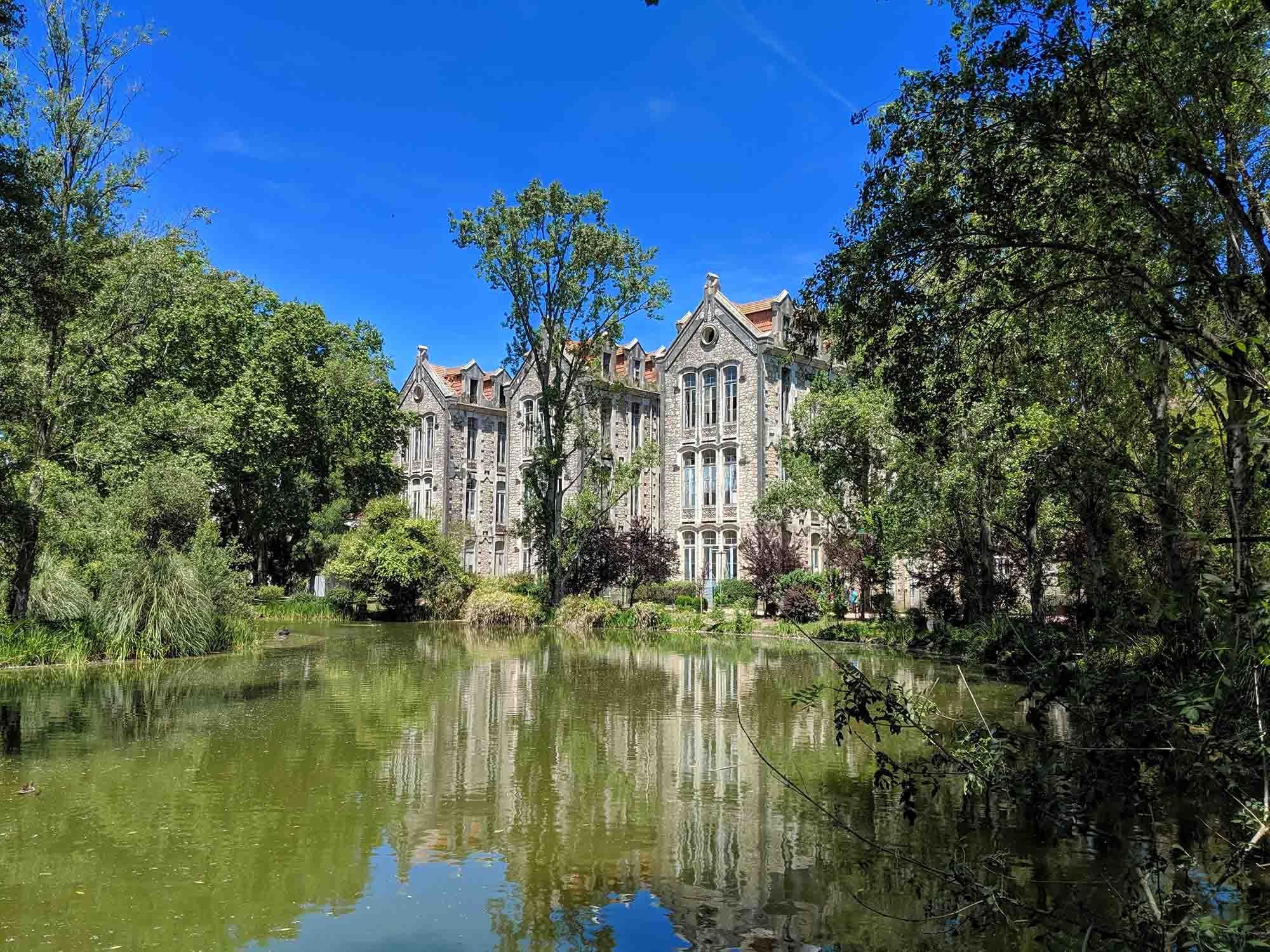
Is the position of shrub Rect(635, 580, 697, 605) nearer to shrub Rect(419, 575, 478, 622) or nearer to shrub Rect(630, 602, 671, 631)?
shrub Rect(630, 602, 671, 631)

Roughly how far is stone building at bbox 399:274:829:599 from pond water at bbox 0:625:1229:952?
2215cm

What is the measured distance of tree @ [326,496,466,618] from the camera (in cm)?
3388

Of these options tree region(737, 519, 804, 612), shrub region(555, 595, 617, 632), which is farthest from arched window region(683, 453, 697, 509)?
shrub region(555, 595, 617, 632)

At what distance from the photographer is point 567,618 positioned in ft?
103

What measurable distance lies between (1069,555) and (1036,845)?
13.2 metres

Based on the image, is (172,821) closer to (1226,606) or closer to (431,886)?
(431,886)

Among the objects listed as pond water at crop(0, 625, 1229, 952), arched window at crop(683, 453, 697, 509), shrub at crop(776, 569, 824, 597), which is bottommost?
pond water at crop(0, 625, 1229, 952)

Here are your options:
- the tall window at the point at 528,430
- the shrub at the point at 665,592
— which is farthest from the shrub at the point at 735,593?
the tall window at the point at 528,430

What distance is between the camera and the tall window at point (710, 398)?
3922 centimetres

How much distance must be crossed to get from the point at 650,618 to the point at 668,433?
1288cm

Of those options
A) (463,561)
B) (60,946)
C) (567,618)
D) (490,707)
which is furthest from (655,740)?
(463,561)

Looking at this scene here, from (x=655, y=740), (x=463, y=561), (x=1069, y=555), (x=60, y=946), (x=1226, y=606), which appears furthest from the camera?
(x=463, y=561)

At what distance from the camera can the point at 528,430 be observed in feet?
160

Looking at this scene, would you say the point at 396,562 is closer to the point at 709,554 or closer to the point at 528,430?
the point at 709,554
